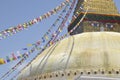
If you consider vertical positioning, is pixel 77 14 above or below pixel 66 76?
above

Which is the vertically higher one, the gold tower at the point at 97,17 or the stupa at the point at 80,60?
the gold tower at the point at 97,17

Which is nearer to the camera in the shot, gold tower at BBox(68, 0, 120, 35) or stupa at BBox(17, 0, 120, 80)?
stupa at BBox(17, 0, 120, 80)

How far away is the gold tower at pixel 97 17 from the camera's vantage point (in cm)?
2091

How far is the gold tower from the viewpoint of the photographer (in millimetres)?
20906

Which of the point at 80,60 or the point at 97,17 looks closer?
the point at 80,60

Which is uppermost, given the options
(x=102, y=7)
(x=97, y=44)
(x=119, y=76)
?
(x=102, y=7)

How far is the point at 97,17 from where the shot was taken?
69.3ft

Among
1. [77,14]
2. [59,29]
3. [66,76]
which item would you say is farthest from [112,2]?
[66,76]

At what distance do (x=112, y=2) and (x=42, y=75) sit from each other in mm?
7422

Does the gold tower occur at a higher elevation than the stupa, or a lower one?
higher

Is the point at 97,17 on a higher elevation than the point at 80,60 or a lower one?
higher

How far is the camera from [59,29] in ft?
61.7

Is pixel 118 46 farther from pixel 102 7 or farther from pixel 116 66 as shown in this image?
pixel 102 7

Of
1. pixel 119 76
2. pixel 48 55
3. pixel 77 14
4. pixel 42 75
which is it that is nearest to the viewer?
pixel 119 76
